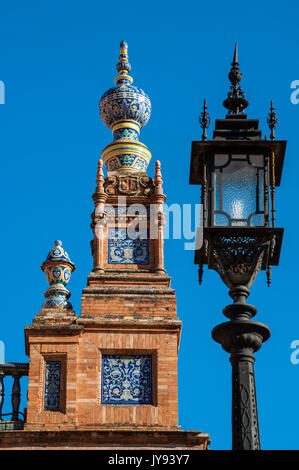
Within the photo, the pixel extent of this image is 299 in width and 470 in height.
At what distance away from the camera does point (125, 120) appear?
24.6m

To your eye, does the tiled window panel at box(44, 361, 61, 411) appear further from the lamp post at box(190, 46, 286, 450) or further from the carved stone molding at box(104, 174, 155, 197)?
the lamp post at box(190, 46, 286, 450)

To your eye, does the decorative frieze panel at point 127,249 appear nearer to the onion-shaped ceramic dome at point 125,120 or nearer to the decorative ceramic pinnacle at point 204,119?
the onion-shaped ceramic dome at point 125,120

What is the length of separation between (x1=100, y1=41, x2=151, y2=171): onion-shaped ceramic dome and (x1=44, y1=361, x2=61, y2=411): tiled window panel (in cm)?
555

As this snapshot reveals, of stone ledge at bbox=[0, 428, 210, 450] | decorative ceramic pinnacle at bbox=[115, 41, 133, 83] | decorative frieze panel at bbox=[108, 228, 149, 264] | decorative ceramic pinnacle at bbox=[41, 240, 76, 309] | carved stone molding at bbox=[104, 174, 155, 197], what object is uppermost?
decorative ceramic pinnacle at bbox=[115, 41, 133, 83]

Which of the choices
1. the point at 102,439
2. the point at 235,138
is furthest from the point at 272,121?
the point at 102,439

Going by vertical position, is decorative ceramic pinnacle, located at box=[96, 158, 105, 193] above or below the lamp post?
above

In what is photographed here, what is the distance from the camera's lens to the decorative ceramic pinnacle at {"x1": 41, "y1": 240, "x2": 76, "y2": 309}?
21109 millimetres

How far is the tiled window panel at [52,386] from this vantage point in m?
19.4

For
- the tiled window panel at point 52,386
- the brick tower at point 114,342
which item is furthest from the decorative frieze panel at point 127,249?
the tiled window panel at point 52,386

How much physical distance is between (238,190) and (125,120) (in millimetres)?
16514

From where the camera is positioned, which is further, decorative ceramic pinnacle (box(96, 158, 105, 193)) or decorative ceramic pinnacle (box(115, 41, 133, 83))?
decorative ceramic pinnacle (box(115, 41, 133, 83))

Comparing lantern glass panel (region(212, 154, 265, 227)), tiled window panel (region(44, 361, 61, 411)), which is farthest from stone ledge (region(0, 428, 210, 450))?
lantern glass panel (region(212, 154, 265, 227))

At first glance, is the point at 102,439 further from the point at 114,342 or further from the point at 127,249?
the point at 127,249
